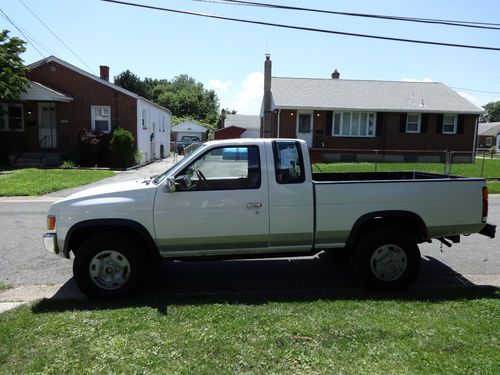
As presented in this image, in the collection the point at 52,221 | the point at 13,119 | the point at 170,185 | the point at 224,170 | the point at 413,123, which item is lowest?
the point at 52,221

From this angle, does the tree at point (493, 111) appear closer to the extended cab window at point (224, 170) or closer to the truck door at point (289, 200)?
the truck door at point (289, 200)

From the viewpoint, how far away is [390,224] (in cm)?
557

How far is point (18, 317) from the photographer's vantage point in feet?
14.8

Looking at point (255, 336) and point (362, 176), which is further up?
point (362, 176)

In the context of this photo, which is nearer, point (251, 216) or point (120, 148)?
point (251, 216)

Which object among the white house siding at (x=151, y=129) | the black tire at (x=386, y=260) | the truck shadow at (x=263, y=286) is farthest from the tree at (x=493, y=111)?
the black tire at (x=386, y=260)

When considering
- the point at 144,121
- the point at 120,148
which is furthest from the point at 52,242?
the point at 144,121

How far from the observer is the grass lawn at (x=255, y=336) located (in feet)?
11.4

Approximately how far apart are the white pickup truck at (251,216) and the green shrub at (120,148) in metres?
19.3

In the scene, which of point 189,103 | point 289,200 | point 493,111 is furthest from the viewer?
point 493,111

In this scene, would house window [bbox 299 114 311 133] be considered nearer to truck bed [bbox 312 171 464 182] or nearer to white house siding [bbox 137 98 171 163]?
white house siding [bbox 137 98 171 163]

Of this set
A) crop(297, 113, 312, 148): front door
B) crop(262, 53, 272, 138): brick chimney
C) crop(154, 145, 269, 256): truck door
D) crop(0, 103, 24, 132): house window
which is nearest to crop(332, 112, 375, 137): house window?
crop(297, 113, 312, 148): front door

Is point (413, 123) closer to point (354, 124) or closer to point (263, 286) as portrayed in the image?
point (354, 124)

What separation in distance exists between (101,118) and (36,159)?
412 cm
